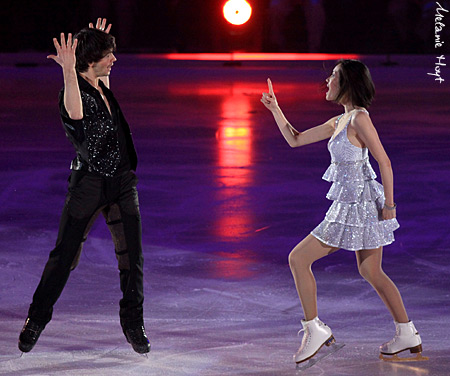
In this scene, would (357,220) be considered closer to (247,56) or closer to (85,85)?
(85,85)

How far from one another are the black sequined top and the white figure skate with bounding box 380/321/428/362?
A: 5.43ft

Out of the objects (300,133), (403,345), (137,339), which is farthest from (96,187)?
(403,345)

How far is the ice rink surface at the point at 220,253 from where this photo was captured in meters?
5.07

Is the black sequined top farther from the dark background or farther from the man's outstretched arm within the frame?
the dark background

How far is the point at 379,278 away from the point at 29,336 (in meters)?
1.84

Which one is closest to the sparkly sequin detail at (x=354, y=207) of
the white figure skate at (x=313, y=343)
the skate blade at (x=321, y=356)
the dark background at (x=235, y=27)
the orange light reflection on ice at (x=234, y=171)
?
the white figure skate at (x=313, y=343)

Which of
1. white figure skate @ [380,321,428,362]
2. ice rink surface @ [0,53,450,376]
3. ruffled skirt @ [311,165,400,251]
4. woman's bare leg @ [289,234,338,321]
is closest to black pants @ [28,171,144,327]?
ice rink surface @ [0,53,450,376]

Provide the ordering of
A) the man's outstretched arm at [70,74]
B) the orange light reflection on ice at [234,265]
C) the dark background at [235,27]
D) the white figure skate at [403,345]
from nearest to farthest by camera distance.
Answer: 1. the man's outstretched arm at [70,74]
2. the white figure skate at [403,345]
3. the orange light reflection on ice at [234,265]
4. the dark background at [235,27]

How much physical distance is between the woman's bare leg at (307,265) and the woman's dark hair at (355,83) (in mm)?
746

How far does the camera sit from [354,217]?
480 cm

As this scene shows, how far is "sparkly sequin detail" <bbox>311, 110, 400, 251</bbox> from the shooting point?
479 centimetres

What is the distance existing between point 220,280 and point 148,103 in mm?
12830

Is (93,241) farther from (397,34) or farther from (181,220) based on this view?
(397,34)

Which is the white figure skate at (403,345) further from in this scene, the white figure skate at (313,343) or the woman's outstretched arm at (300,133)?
the woman's outstretched arm at (300,133)
